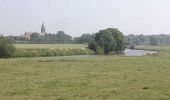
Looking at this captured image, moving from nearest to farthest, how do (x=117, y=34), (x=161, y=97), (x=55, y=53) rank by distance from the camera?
(x=161, y=97)
(x=55, y=53)
(x=117, y=34)

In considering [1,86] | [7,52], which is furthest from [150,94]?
[7,52]

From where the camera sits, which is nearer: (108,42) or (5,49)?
(5,49)

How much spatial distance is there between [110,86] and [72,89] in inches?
109

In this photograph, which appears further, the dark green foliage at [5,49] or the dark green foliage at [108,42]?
the dark green foliage at [108,42]

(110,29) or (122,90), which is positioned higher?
(110,29)

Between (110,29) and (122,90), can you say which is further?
(110,29)

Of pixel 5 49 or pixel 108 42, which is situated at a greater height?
pixel 108 42

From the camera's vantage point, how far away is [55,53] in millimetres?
99062

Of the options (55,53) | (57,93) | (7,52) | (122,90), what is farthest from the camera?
(55,53)

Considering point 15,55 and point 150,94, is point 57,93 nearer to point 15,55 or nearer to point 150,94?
point 150,94

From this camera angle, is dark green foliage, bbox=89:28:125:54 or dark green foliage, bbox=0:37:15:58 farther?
dark green foliage, bbox=89:28:125:54

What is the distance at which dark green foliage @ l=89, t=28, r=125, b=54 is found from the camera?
371 feet

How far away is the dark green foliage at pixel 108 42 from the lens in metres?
113

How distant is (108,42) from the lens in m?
114
